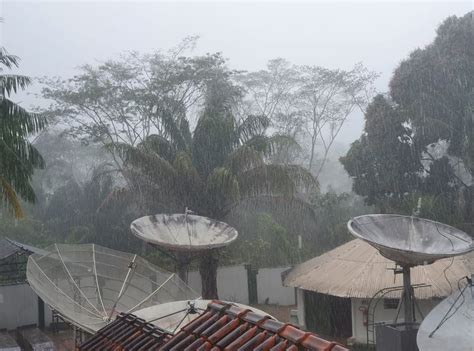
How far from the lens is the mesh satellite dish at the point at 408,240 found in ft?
27.5

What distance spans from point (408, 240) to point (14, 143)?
7.25 meters

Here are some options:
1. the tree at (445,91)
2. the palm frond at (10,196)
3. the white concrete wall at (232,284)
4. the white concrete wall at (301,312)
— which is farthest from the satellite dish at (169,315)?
the tree at (445,91)

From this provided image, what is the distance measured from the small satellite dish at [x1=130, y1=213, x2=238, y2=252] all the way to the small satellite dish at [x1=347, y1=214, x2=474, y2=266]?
11.6ft

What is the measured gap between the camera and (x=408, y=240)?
9484 mm

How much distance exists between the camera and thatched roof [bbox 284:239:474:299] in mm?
12688

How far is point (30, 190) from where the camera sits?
442 inches

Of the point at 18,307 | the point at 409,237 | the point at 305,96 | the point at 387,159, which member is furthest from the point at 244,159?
the point at 305,96

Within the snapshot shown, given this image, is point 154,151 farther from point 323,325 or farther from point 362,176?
point 362,176

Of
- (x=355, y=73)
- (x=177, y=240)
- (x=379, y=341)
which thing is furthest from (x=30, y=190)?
(x=355, y=73)

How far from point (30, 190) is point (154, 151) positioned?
4449mm

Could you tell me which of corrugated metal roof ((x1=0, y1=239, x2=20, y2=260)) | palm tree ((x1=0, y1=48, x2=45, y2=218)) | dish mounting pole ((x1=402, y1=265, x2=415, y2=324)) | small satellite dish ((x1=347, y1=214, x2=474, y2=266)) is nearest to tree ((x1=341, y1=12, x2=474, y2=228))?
small satellite dish ((x1=347, y1=214, x2=474, y2=266))

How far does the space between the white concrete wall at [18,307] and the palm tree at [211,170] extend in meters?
3.89

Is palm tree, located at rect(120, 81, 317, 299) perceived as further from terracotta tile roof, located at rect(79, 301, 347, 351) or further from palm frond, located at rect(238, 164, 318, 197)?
terracotta tile roof, located at rect(79, 301, 347, 351)

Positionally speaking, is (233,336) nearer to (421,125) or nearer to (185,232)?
(185,232)
